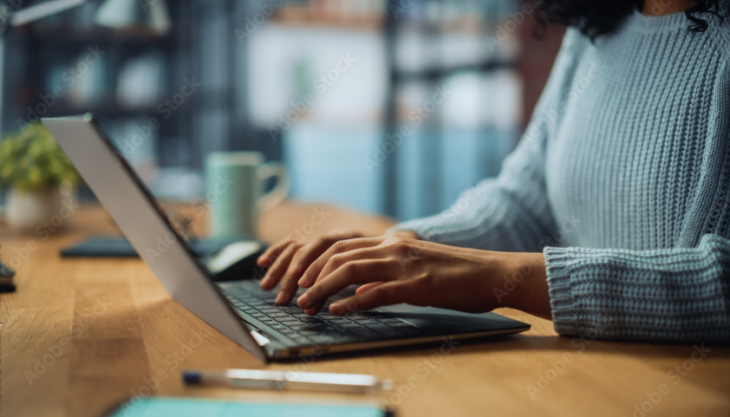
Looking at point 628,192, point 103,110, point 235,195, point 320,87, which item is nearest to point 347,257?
point 628,192

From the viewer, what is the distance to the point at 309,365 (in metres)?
0.51

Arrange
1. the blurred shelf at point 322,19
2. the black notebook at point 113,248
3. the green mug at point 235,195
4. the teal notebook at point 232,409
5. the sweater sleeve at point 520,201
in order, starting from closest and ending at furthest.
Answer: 1. the teal notebook at point 232,409
2. the sweater sleeve at point 520,201
3. the black notebook at point 113,248
4. the green mug at point 235,195
5. the blurred shelf at point 322,19

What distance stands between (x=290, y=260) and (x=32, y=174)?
95 cm

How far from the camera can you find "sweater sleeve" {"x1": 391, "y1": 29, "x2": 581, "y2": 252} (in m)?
0.96

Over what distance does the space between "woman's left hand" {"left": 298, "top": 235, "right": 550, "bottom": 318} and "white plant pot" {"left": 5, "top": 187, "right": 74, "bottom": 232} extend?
1071 mm

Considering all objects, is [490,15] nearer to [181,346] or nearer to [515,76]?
[515,76]

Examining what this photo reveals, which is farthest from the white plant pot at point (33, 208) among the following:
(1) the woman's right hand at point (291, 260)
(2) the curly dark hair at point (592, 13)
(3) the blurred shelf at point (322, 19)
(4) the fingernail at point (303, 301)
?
(3) the blurred shelf at point (322, 19)

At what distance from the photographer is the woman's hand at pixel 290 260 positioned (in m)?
0.69

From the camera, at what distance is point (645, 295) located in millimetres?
587

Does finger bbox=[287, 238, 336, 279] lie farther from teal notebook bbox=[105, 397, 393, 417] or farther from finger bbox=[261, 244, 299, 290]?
teal notebook bbox=[105, 397, 393, 417]

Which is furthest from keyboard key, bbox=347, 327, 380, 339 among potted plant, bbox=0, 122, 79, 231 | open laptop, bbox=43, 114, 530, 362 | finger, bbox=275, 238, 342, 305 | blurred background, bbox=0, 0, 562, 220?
blurred background, bbox=0, 0, 562, 220

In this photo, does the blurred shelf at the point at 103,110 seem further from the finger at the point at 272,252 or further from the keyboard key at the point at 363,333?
the keyboard key at the point at 363,333

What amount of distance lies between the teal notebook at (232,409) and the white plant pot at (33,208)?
1.18 metres

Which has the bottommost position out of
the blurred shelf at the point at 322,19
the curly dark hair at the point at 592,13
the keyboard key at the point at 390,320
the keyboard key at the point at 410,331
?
the keyboard key at the point at 390,320
